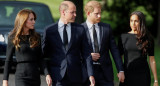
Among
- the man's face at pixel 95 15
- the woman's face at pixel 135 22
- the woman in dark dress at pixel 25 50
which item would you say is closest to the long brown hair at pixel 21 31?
the woman in dark dress at pixel 25 50

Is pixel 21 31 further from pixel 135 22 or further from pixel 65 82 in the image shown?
pixel 135 22

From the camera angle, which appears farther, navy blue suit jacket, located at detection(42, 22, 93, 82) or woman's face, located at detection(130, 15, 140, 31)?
woman's face, located at detection(130, 15, 140, 31)

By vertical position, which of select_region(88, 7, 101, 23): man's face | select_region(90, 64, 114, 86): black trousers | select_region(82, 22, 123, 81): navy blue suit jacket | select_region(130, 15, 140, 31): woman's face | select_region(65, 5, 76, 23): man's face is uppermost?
select_region(65, 5, 76, 23): man's face

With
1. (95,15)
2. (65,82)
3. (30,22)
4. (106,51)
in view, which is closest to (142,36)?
(106,51)

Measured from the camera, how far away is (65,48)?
705cm

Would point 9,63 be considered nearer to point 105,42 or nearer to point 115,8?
point 105,42

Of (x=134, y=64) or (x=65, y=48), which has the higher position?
(x=65, y=48)

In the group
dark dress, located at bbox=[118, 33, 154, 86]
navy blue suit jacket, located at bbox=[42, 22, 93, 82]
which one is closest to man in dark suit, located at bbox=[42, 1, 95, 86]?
navy blue suit jacket, located at bbox=[42, 22, 93, 82]

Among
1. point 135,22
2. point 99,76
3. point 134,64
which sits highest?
point 135,22

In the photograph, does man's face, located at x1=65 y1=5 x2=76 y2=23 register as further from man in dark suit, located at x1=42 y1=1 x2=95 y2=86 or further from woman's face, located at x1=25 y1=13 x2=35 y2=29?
woman's face, located at x1=25 y1=13 x2=35 y2=29

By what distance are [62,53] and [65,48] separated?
0.26ft

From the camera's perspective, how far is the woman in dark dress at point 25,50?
680 cm

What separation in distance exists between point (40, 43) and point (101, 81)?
1.16 metres

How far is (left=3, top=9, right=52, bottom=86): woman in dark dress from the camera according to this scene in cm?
680
